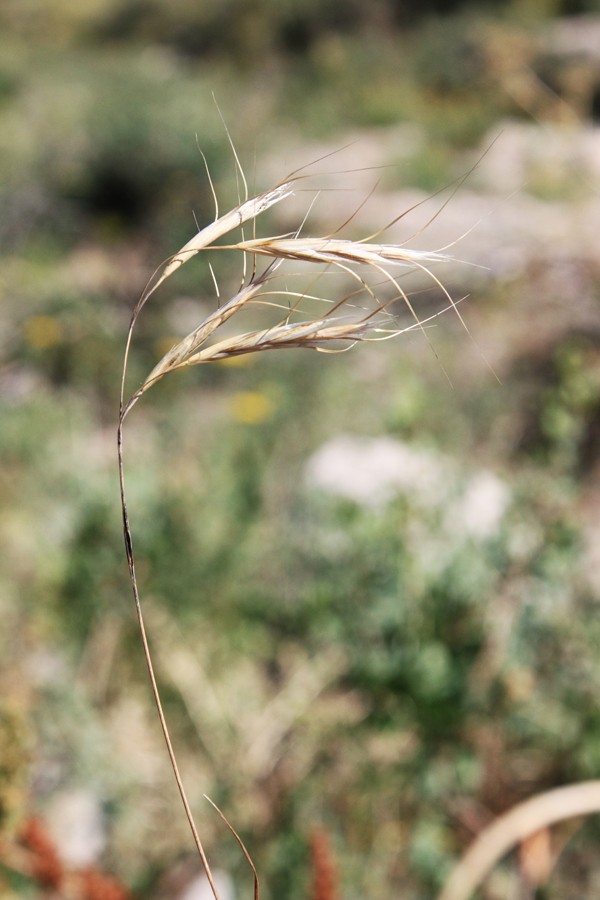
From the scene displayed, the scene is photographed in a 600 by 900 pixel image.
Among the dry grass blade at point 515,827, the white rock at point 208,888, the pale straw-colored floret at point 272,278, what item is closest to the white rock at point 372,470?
the dry grass blade at point 515,827

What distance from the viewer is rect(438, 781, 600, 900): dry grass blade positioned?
101cm

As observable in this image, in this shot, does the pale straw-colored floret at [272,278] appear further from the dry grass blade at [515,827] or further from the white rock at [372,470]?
the white rock at [372,470]

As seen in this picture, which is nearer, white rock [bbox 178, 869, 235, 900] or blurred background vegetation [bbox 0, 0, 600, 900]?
white rock [bbox 178, 869, 235, 900]

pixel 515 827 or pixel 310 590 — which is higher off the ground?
pixel 515 827

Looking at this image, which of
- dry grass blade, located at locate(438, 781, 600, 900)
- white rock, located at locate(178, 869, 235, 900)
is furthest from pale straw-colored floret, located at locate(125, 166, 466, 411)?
white rock, located at locate(178, 869, 235, 900)

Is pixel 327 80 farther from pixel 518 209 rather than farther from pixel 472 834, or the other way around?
pixel 472 834

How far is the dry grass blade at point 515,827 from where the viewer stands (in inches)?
39.6

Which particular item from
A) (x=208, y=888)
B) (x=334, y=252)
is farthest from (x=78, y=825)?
(x=334, y=252)

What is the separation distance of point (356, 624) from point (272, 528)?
0.66m

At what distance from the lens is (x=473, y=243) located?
485 centimetres

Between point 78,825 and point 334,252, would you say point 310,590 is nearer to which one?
point 78,825

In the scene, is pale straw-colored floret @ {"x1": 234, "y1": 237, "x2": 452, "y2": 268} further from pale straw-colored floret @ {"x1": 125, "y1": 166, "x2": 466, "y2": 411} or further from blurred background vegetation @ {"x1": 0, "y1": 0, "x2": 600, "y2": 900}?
blurred background vegetation @ {"x1": 0, "y1": 0, "x2": 600, "y2": 900}

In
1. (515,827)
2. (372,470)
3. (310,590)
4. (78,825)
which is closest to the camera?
(515,827)

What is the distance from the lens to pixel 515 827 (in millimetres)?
1055
